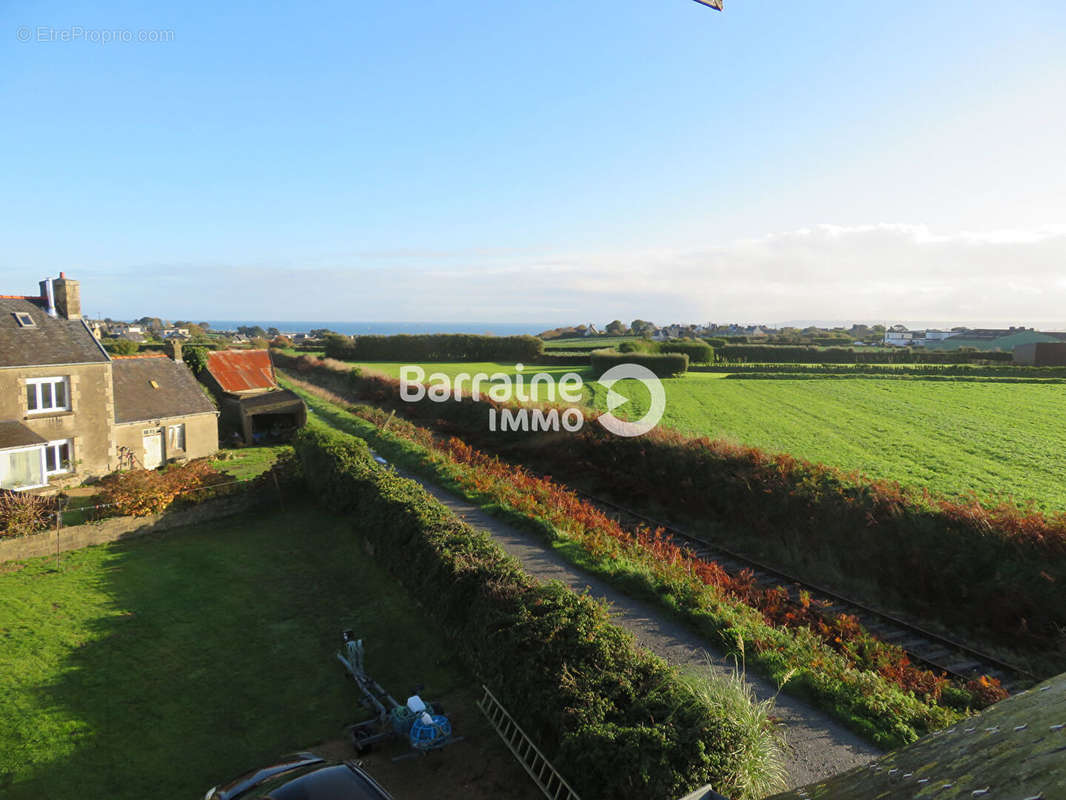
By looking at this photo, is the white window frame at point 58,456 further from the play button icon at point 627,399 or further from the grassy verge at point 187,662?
the play button icon at point 627,399

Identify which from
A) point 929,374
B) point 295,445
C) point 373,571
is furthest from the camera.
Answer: point 929,374

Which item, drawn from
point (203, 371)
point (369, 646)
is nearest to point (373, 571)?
point (369, 646)

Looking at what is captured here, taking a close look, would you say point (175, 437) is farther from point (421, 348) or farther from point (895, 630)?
point (421, 348)

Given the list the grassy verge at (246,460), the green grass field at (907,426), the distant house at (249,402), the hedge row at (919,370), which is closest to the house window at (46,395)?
the grassy verge at (246,460)

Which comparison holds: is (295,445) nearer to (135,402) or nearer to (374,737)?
(135,402)

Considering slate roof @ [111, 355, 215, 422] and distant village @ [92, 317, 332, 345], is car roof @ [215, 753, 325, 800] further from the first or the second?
distant village @ [92, 317, 332, 345]

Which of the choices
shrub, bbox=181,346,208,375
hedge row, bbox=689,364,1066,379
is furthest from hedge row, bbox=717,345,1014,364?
shrub, bbox=181,346,208,375
